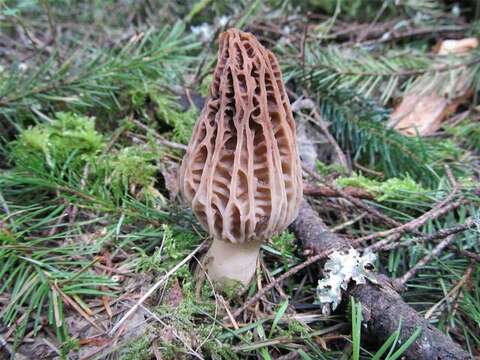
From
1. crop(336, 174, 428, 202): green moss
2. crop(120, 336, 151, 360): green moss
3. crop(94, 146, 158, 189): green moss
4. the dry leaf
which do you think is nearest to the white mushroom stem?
crop(120, 336, 151, 360): green moss

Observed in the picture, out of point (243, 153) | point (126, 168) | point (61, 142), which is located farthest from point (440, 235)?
point (61, 142)

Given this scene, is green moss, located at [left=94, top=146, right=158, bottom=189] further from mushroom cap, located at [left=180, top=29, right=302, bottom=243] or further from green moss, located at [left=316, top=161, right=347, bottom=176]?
green moss, located at [left=316, top=161, right=347, bottom=176]

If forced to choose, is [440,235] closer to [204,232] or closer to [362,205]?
[362,205]

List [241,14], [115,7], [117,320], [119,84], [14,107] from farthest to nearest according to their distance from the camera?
[115,7] → [241,14] → [119,84] → [14,107] → [117,320]

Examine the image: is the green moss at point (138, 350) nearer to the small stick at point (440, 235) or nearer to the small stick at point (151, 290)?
the small stick at point (151, 290)

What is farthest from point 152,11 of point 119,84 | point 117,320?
point 117,320

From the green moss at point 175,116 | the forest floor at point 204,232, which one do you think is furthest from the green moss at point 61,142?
the green moss at point 175,116

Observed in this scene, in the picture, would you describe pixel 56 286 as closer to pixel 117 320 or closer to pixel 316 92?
pixel 117 320
